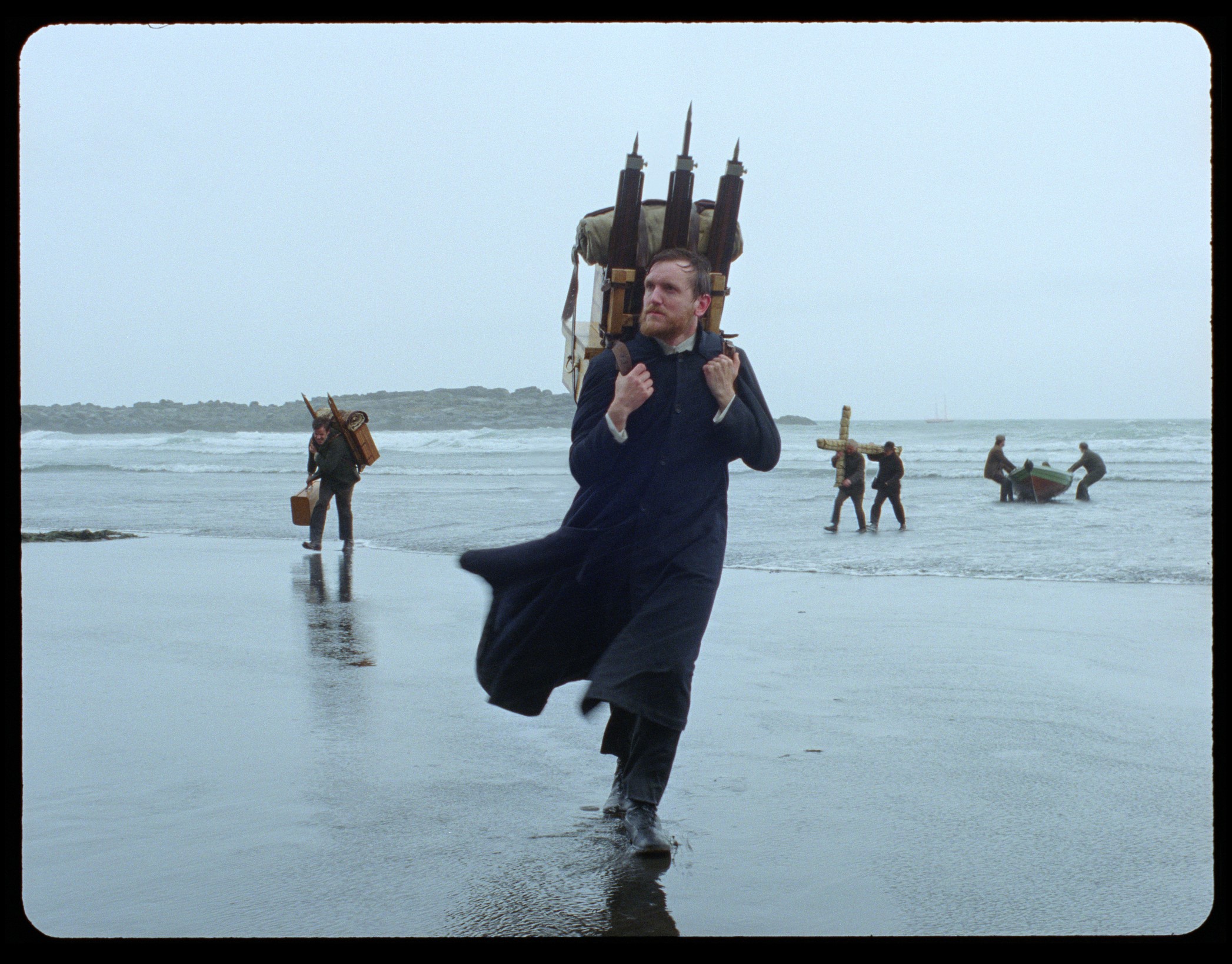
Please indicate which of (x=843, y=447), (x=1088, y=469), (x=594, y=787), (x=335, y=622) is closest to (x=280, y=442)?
(x=1088, y=469)

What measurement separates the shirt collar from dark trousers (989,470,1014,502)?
845 inches

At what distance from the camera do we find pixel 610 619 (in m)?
4.14

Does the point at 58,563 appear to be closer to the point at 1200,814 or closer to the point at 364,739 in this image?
the point at 364,739

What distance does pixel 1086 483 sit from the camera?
24812 mm

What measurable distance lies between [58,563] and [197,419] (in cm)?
5459

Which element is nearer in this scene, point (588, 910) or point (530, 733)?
point (588, 910)

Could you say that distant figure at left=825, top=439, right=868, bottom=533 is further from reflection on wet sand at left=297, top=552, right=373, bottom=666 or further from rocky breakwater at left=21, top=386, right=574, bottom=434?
rocky breakwater at left=21, top=386, right=574, bottom=434

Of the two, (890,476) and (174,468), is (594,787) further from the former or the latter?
(174,468)

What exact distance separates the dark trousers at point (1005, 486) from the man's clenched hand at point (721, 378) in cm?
2155

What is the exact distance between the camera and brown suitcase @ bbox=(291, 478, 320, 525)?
13.8 metres

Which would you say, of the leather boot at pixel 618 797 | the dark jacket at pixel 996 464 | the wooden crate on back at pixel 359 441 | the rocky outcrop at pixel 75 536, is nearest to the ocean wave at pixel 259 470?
the dark jacket at pixel 996 464

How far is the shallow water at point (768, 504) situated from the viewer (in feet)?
48.3

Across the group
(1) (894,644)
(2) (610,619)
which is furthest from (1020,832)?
(1) (894,644)

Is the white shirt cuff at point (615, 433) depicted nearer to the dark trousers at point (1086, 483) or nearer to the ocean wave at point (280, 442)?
the dark trousers at point (1086, 483)
